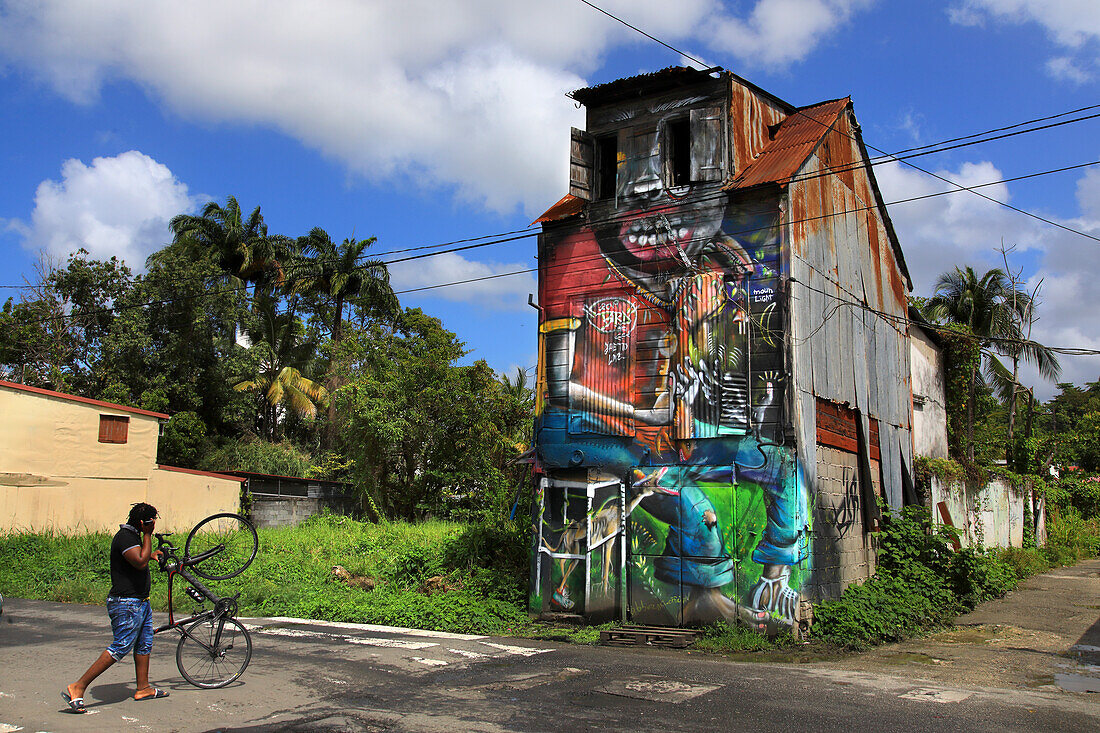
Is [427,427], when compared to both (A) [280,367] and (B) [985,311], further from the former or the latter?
(B) [985,311]

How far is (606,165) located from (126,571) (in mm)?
10318

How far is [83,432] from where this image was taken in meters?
25.1

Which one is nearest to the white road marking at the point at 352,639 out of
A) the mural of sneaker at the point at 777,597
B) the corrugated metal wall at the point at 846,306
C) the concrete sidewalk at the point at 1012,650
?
the mural of sneaker at the point at 777,597

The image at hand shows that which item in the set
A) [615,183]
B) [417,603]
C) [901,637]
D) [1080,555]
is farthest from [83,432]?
[1080,555]

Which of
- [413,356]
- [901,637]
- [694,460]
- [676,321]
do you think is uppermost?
[413,356]

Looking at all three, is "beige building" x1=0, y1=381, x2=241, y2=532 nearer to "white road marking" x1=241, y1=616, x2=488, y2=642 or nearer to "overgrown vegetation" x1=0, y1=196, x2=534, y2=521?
"overgrown vegetation" x1=0, y1=196, x2=534, y2=521

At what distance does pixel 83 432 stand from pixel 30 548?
5906mm

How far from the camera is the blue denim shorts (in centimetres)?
709

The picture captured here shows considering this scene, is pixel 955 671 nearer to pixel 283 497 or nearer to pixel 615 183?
pixel 615 183

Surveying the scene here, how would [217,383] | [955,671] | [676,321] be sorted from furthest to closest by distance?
[217,383] < [676,321] < [955,671]

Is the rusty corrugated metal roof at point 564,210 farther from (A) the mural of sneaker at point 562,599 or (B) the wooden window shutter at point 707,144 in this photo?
(A) the mural of sneaker at point 562,599

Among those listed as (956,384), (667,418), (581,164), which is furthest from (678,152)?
(956,384)

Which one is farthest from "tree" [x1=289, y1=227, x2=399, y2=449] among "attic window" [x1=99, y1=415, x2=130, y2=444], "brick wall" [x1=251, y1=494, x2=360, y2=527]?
"attic window" [x1=99, y1=415, x2=130, y2=444]

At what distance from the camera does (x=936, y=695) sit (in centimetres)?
784
